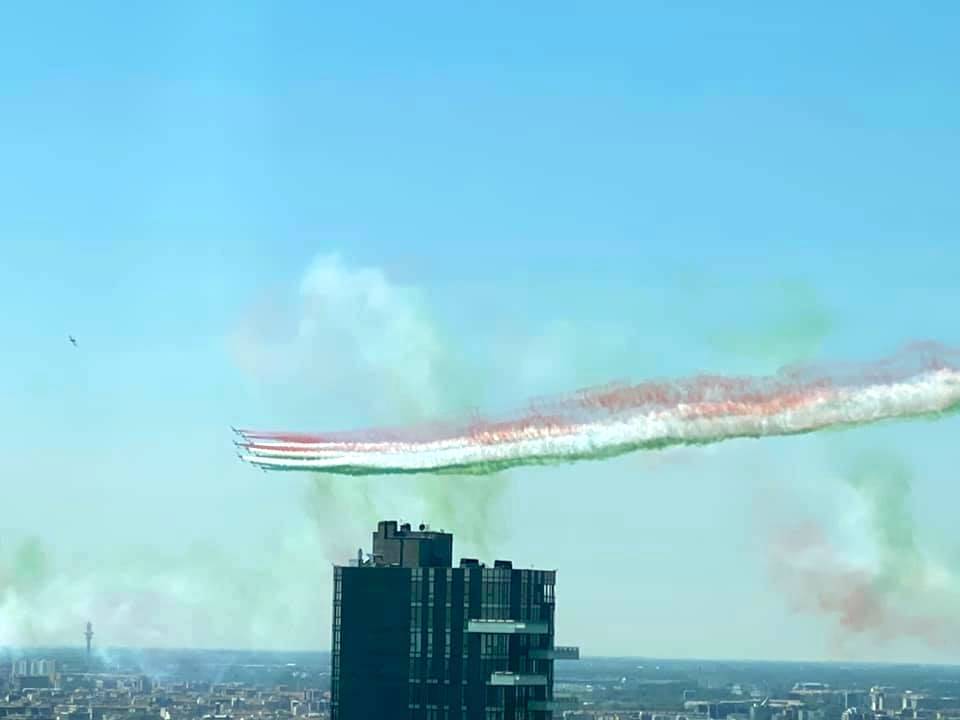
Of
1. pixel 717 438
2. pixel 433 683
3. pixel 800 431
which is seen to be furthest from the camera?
pixel 433 683

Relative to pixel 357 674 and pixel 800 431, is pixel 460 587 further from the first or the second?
pixel 800 431

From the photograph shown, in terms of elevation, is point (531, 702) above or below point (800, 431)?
below

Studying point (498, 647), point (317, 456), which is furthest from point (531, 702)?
point (317, 456)

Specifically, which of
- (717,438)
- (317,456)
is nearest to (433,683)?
(317,456)

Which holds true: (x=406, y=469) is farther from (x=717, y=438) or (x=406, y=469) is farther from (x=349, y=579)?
(x=349, y=579)

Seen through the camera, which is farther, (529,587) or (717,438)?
(529,587)

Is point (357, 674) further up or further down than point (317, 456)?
further down

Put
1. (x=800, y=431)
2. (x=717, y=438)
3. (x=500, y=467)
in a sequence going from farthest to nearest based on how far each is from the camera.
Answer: (x=500, y=467), (x=717, y=438), (x=800, y=431)
